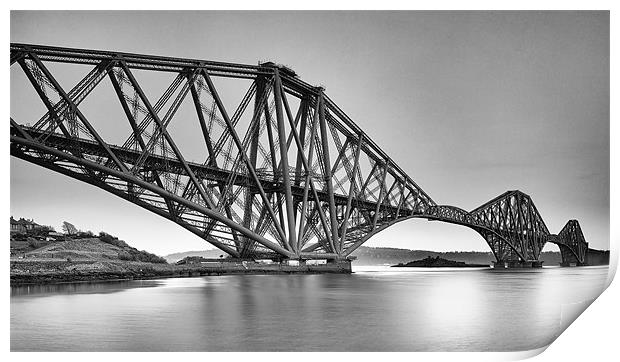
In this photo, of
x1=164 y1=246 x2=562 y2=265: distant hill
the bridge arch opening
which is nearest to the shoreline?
x1=164 y1=246 x2=562 y2=265: distant hill

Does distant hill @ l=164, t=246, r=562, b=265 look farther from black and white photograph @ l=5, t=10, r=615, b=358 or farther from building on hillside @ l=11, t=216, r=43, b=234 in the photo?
building on hillside @ l=11, t=216, r=43, b=234

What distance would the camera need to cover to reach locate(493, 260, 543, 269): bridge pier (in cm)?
1773

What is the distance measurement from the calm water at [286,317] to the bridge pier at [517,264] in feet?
7.27

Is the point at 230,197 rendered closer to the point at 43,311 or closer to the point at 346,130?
the point at 346,130

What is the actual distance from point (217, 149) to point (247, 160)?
1243mm

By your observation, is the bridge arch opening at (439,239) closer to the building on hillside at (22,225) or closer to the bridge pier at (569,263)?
the bridge pier at (569,263)

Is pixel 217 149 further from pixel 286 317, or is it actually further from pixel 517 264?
pixel 517 264

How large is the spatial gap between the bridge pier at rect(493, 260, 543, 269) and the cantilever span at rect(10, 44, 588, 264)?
0.32 ft

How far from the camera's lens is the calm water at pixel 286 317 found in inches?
380

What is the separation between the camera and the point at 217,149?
1588 centimetres

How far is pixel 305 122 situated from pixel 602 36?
33.1 feet

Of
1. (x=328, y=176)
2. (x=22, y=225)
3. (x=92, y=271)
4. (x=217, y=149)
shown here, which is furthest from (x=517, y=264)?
(x=22, y=225)

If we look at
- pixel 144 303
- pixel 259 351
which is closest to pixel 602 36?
pixel 259 351

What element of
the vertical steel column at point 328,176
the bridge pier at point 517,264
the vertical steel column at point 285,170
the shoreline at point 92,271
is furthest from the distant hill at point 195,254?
the bridge pier at point 517,264
